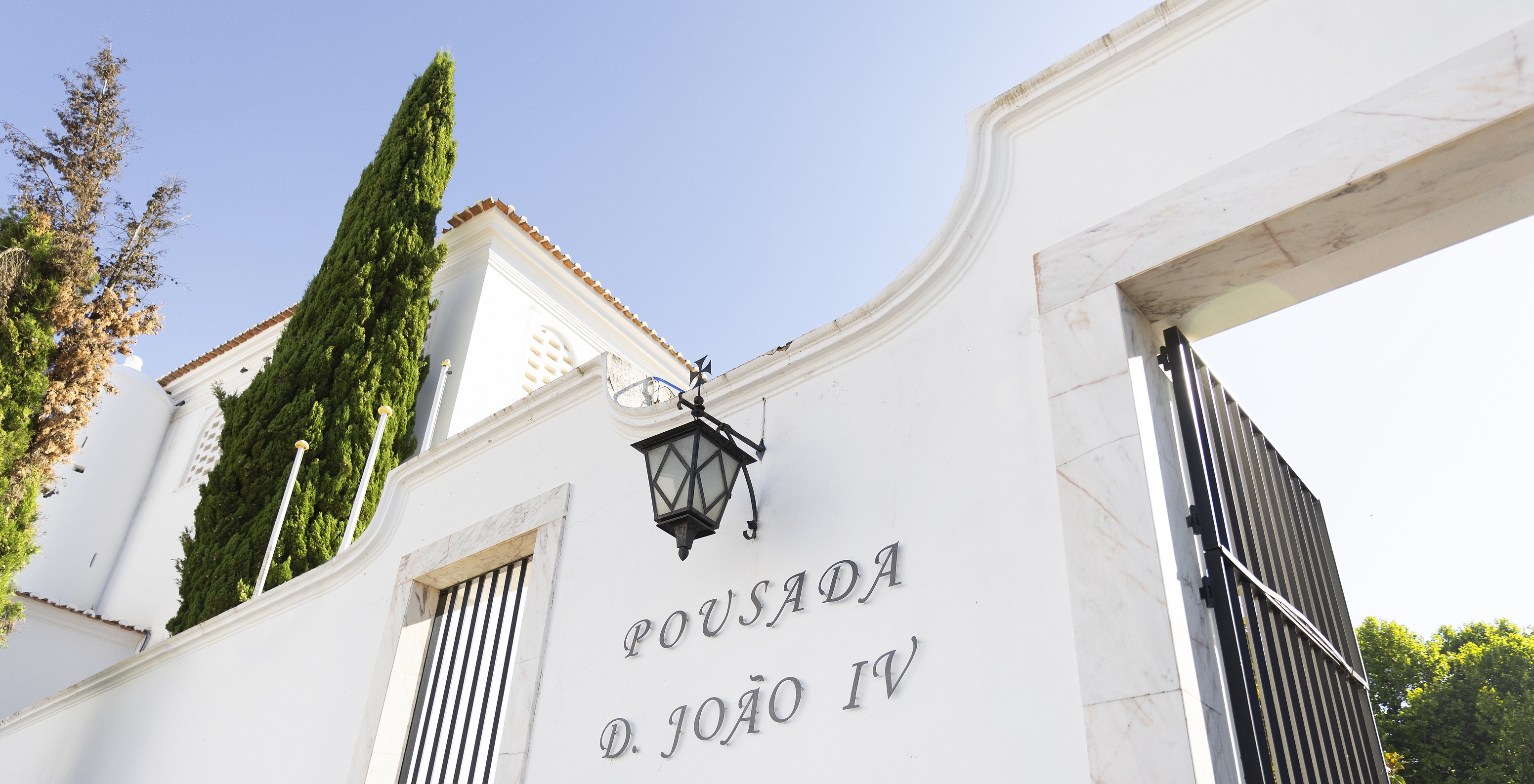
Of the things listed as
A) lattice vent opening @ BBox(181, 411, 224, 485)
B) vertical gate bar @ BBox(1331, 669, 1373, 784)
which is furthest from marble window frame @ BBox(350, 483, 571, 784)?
lattice vent opening @ BBox(181, 411, 224, 485)

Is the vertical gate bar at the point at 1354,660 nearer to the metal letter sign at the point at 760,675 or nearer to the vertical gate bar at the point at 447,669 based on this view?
the metal letter sign at the point at 760,675

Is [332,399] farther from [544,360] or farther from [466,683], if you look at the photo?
[466,683]

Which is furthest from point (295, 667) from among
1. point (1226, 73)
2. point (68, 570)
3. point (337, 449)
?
point (68, 570)

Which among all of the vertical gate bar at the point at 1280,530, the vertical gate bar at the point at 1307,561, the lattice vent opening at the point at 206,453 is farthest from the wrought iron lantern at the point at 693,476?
the lattice vent opening at the point at 206,453

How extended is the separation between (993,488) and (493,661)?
3.28 metres

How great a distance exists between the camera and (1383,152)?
3037 mm

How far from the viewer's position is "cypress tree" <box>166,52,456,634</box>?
10.2m

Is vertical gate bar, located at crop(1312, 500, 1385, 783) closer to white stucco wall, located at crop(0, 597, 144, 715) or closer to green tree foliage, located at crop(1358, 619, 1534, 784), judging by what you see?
white stucco wall, located at crop(0, 597, 144, 715)

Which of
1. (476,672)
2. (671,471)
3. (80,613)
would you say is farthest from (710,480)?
(80,613)

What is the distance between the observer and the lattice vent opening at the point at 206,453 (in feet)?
47.3

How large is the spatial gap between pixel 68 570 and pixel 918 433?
15.3 metres

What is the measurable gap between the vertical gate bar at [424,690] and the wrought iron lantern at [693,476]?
2452 mm

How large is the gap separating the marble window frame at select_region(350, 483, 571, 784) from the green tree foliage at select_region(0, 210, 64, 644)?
567 centimetres

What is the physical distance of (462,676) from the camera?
5566 millimetres
